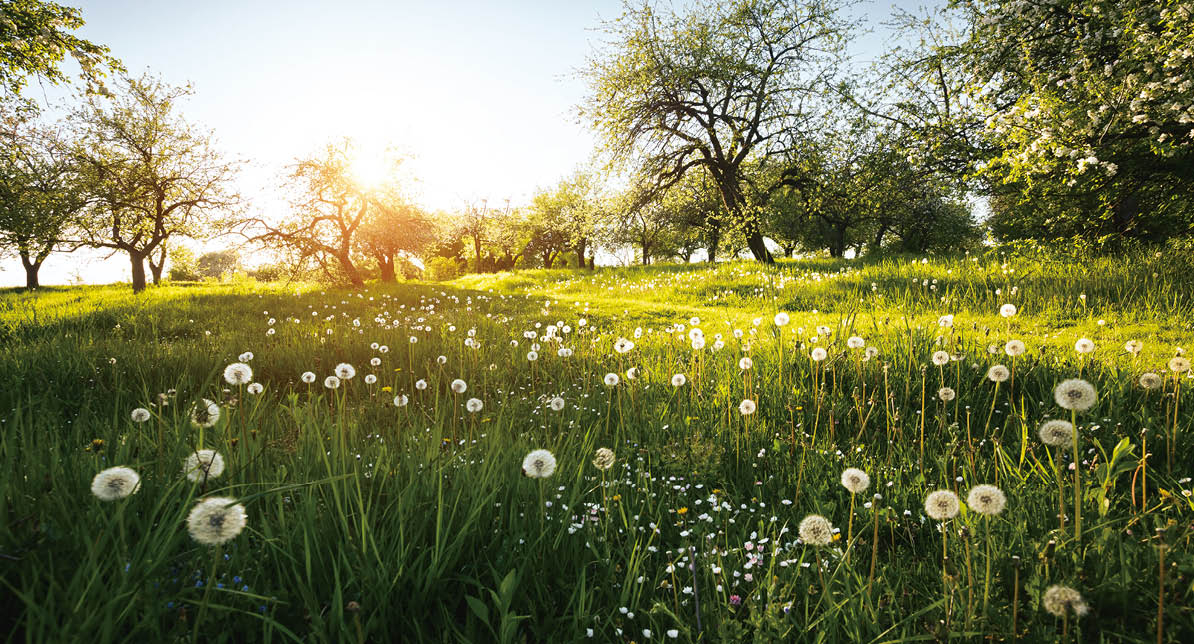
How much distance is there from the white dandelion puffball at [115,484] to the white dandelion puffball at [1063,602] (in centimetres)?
234

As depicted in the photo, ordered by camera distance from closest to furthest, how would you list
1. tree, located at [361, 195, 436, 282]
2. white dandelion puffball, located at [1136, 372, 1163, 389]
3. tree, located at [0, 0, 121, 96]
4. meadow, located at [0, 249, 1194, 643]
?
1. meadow, located at [0, 249, 1194, 643]
2. white dandelion puffball, located at [1136, 372, 1163, 389]
3. tree, located at [0, 0, 121, 96]
4. tree, located at [361, 195, 436, 282]

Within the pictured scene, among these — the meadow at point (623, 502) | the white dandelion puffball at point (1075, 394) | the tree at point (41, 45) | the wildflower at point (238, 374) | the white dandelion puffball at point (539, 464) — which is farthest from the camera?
the tree at point (41, 45)

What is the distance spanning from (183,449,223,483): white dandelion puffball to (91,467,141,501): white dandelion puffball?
0.16 meters

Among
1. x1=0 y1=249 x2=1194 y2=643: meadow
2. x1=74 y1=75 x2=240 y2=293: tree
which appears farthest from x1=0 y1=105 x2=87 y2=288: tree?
x1=0 y1=249 x2=1194 y2=643: meadow

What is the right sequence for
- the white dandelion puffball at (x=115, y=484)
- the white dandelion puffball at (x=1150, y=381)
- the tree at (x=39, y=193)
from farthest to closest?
the tree at (x=39, y=193)
the white dandelion puffball at (x=1150, y=381)
the white dandelion puffball at (x=115, y=484)

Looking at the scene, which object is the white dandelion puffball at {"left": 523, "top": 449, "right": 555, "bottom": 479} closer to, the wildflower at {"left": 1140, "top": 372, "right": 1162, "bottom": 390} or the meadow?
the meadow

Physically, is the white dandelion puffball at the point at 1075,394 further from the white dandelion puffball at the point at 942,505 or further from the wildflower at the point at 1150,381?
the wildflower at the point at 1150,381

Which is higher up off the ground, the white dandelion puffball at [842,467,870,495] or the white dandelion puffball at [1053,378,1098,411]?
the white dandelion puffball at [1053,378,1098,411]

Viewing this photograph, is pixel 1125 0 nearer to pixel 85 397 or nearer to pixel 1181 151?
pixel 1181 151

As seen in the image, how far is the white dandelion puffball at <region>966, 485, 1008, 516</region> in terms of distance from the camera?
158cm

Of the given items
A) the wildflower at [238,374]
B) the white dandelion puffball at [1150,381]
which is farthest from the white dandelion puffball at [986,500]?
the wildflower at [238,374]

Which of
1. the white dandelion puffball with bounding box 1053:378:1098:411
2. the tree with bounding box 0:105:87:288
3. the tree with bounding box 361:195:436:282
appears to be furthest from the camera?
the tree with bounding box 361:195:436:282

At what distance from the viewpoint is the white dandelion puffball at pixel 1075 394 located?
5.77ft

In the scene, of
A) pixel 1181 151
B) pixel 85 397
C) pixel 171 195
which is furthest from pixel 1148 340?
pixel 171 195
